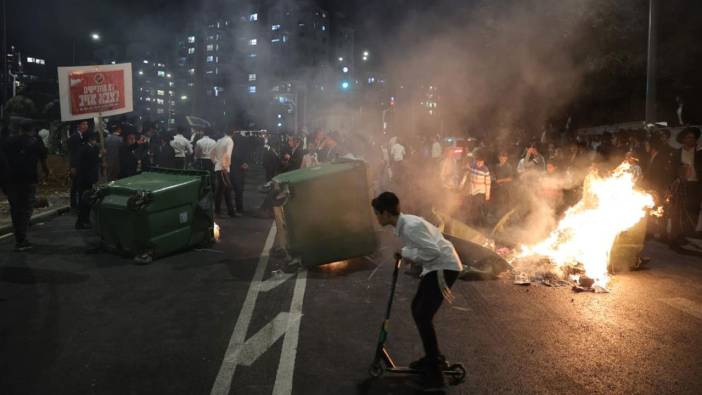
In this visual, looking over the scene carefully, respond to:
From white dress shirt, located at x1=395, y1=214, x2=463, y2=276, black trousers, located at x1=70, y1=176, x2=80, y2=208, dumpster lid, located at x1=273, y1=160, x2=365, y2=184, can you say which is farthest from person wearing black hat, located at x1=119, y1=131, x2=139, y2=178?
white dress shirt, located at x1=395, y1=214, x2=463, y2=276

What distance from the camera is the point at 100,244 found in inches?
309

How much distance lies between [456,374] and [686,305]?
333 centimetres

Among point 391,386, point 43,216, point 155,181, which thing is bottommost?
point 391,386

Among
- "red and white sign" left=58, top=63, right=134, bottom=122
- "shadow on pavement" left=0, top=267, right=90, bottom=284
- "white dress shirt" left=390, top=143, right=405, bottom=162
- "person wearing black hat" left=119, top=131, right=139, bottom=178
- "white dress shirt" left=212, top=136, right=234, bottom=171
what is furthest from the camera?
"white dress shirt" left=390, top=143, right=405, bottom=162

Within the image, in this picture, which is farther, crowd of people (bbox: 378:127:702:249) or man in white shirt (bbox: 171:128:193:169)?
man in white shirt (bbox: 171:128:193:169)

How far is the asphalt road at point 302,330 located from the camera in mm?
3867

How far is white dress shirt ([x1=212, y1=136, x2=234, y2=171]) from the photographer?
10664 mm

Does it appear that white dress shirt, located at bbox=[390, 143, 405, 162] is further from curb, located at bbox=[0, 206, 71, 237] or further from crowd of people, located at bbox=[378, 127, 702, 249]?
curb, located at bbox=[0, 206, 71, 237]

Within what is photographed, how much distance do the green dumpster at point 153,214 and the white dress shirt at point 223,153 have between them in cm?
251

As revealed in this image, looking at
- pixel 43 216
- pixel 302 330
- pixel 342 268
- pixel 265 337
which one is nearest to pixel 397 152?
pixel 342 268

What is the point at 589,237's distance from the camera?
717cm

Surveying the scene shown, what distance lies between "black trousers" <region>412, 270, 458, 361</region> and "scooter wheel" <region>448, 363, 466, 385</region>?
153 millimetres

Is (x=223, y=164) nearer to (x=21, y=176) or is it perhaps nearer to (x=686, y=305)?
(x=21, y=176)

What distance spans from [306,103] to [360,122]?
5.28m
